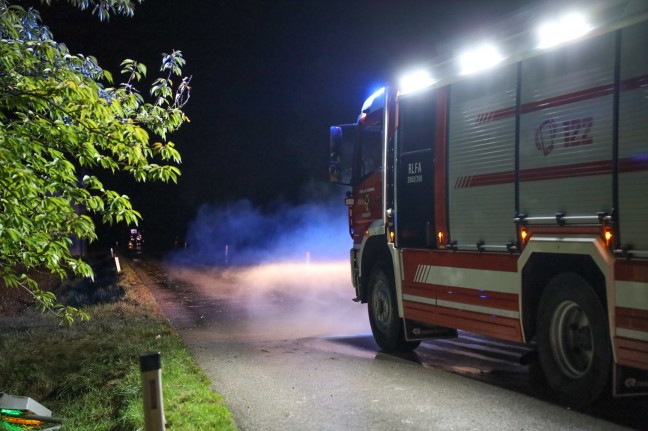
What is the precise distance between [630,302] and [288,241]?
33419 millimetres

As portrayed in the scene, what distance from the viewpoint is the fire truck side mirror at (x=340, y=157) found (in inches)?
396

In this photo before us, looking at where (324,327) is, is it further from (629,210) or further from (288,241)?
(288,241)

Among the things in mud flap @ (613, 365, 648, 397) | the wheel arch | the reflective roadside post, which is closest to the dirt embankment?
the wheel arch

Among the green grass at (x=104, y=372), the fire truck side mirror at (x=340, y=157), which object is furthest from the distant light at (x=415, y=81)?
the green grass at (x=104, y=372)

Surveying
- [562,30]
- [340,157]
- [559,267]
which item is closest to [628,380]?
[559,267]

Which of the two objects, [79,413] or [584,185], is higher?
[584,185]

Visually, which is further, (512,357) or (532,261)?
(512,357)

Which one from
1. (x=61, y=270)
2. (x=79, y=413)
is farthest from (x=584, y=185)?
(x=79, y=413)

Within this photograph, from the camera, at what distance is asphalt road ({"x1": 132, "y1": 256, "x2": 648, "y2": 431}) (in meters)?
5.58

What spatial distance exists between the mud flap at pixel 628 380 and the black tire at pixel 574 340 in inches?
5.2

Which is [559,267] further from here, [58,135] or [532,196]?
[58,135]

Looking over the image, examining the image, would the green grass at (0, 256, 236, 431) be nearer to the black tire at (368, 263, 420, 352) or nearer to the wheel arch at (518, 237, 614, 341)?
the black tire at (368, 263, 420, 352)

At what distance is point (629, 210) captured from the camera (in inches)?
205

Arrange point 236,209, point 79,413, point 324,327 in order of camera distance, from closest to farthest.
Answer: point 79,413
point 324,327
point 236,209
